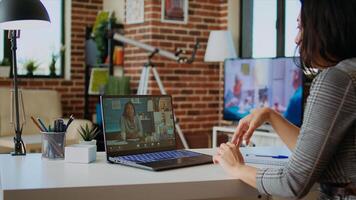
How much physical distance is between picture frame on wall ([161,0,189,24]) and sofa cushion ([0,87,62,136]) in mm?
1439

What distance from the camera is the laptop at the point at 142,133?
5.79 feet

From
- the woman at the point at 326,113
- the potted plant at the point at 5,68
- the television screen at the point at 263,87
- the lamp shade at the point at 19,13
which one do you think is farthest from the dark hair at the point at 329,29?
the potted plant at the point at 5,68

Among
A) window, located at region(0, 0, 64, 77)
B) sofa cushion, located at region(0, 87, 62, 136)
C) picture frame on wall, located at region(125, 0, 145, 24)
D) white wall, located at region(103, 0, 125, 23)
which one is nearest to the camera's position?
sofa cushion, located at region(0, 87, 62, 136)

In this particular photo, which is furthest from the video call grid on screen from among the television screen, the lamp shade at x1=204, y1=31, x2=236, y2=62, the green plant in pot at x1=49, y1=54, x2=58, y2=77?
the green plant in pot at x1=49, y1=54, x2=58, y2=77

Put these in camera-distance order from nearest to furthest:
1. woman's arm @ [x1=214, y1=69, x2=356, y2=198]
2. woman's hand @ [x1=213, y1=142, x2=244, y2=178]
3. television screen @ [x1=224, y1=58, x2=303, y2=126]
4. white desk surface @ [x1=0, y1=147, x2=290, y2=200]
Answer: woman's arm @ [x1=214, y1=69, x2=356, y2=198]
white desk surface @ [x1=0, y1=147, x2=290, y2=200]
woman's hand @ [x1=213, y1=142, x2=244, y2=178]
television screen @ [x1=224, y1=58, x2=303, y2=126]

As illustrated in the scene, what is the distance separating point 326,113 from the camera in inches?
49.0

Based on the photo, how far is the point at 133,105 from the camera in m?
1.88

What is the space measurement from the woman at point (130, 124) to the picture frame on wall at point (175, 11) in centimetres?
353

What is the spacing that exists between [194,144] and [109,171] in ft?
12.9

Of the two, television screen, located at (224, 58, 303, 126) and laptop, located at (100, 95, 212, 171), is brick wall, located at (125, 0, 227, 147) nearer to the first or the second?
television screen, located at (224, 58, 303, 126)

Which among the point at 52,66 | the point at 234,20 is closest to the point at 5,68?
the point at 52,66

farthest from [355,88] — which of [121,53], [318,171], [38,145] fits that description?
[121,53]

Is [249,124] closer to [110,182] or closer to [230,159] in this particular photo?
[230,159]

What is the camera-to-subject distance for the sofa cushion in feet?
16.6
